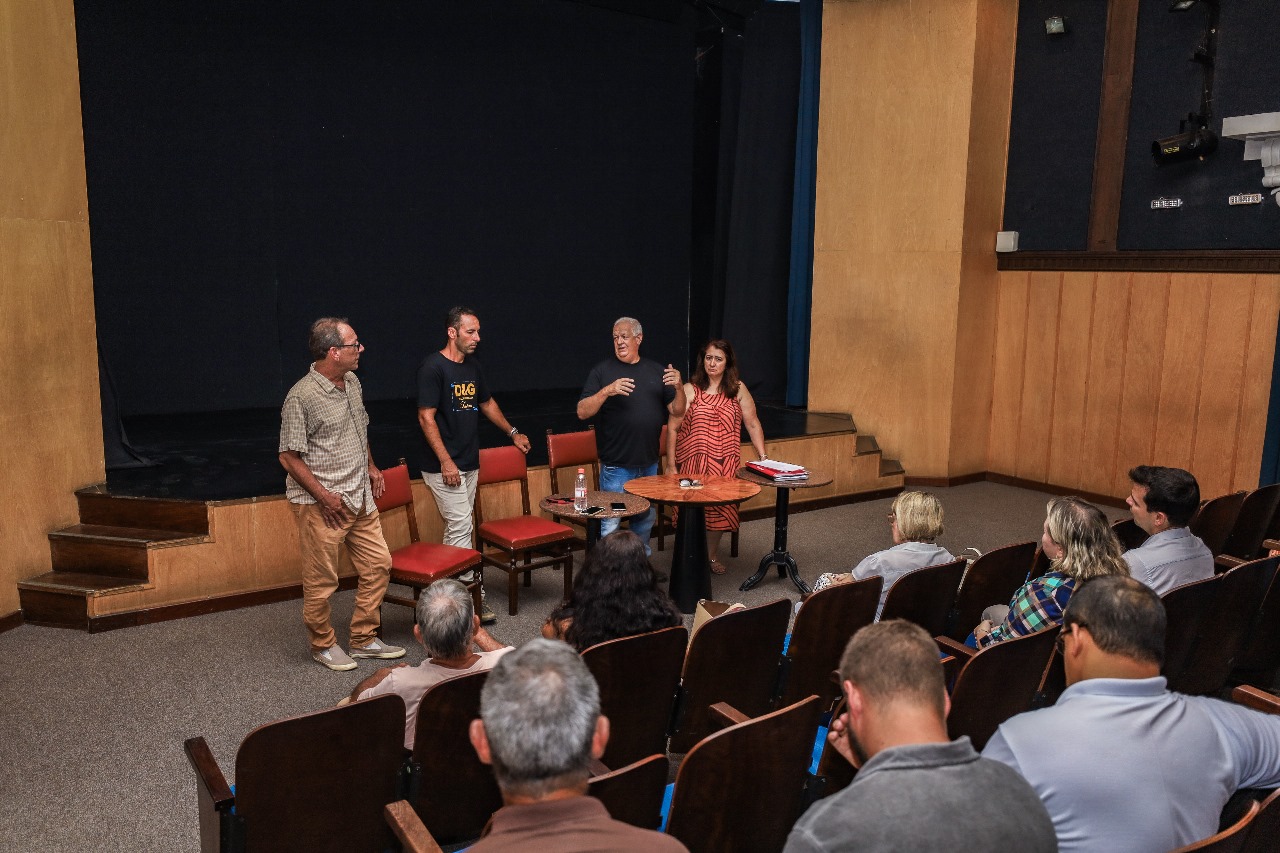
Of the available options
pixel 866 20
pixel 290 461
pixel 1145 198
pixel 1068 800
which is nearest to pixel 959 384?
pixel 1145 198

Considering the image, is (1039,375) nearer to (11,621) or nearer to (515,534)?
(515,534)

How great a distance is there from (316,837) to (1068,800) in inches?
63.4

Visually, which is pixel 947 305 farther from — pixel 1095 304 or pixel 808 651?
pixel 808 651

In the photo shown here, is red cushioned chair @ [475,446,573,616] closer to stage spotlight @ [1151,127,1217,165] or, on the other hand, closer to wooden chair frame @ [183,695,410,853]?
wooden chair frame @ [183,695,410,853]

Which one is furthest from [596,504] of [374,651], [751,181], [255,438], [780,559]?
[751,181]

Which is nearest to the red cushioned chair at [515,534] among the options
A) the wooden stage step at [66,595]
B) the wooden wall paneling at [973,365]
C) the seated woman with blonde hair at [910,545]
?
the wooden stage step at [66,595]

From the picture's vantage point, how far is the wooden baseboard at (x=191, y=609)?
4672mm

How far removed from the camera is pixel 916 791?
1.41 m

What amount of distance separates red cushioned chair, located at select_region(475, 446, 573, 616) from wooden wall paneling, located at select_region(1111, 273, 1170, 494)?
4.48 m

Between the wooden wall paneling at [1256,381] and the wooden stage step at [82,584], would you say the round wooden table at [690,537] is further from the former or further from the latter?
the wooden wall paneling at [1256,381]

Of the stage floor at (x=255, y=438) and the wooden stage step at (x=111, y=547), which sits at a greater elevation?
the stage floor at (x=255, y=438)

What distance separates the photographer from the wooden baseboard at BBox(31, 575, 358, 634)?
467 cm

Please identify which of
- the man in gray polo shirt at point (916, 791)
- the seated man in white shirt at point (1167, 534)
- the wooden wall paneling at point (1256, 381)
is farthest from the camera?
the wooden wall paneling at point (1256, 381)

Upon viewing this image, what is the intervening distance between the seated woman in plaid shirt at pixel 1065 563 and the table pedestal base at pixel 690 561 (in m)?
2.11
